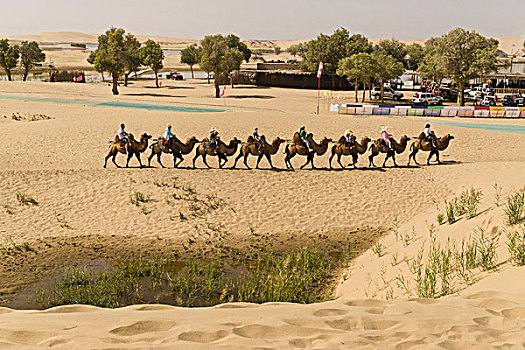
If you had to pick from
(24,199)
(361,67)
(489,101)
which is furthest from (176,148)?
(489,101)

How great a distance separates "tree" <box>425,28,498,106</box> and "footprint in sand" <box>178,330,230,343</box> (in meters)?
49.3

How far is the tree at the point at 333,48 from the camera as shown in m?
68.6

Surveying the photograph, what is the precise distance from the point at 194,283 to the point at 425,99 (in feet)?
149

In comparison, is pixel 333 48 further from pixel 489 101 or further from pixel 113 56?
pixel 113 56

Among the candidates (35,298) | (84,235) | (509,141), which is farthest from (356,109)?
(35,298)

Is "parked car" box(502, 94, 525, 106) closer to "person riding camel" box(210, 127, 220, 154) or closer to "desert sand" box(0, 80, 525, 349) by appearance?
"desert sand" box(0, 80, 525, 349)

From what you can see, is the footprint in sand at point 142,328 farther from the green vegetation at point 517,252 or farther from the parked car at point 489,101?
the parked car at point 489,101

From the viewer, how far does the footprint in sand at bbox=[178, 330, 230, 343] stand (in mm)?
5977

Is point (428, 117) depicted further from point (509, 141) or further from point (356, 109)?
point (509, 141)

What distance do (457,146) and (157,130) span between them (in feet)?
54.7

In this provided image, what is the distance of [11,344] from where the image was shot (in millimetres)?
5727

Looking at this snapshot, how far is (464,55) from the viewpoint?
1981 inches

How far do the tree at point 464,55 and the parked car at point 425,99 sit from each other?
8.87ft

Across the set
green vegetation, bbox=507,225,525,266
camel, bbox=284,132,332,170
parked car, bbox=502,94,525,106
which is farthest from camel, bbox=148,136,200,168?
parked car, bbox=502,94,525,106
